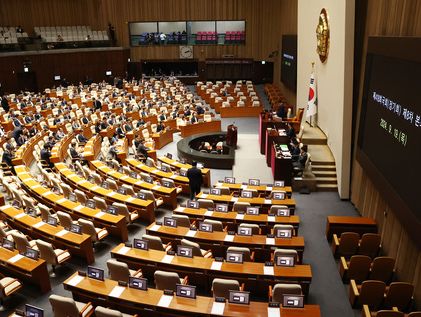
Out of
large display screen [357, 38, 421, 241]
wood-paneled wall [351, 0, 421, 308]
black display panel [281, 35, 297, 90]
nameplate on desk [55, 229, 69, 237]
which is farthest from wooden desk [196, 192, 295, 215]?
black display panel [281, 35, 297, 90]

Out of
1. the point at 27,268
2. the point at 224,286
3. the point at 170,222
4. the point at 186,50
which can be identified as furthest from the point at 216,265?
the point at 186,50

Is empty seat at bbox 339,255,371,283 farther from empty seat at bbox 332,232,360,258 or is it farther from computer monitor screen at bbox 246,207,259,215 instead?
computer monitor screen at bbox 246,207,259,215

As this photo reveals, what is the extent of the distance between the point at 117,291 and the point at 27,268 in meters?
1.96

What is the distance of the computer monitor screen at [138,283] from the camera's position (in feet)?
20.7

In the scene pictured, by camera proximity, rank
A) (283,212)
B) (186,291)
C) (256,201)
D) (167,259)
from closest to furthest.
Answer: (186,291)
(167,259)
(283,212)
(256,201)

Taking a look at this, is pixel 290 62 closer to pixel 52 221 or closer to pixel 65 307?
pixel 52 221

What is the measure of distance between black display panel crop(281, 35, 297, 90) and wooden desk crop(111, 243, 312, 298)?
1671cm

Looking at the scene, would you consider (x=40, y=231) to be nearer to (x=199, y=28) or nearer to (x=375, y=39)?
(x=375, y=39)

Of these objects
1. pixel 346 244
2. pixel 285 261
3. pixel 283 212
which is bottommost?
pixel 346 244

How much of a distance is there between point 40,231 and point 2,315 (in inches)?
82.6

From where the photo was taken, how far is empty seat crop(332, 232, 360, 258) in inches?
331

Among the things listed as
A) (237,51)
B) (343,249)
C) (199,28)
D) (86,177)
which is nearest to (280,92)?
(237,51)

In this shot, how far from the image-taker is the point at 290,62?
23.4m

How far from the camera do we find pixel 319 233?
9.79 meters
